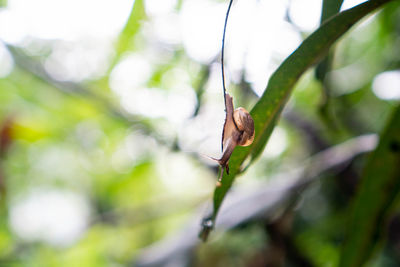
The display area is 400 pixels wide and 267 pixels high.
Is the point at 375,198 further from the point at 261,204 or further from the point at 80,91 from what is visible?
the point at 80,91

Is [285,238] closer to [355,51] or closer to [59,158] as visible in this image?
[355,51]

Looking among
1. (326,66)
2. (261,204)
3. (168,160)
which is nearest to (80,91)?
(168,160)

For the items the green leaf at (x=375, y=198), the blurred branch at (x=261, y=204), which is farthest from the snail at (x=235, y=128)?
the blurred branch at (x=261, y=204)

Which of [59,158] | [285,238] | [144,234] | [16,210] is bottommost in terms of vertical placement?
[285,238]

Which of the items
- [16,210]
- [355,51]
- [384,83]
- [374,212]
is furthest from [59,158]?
[374,212]

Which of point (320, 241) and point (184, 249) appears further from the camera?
point (320, 241)
